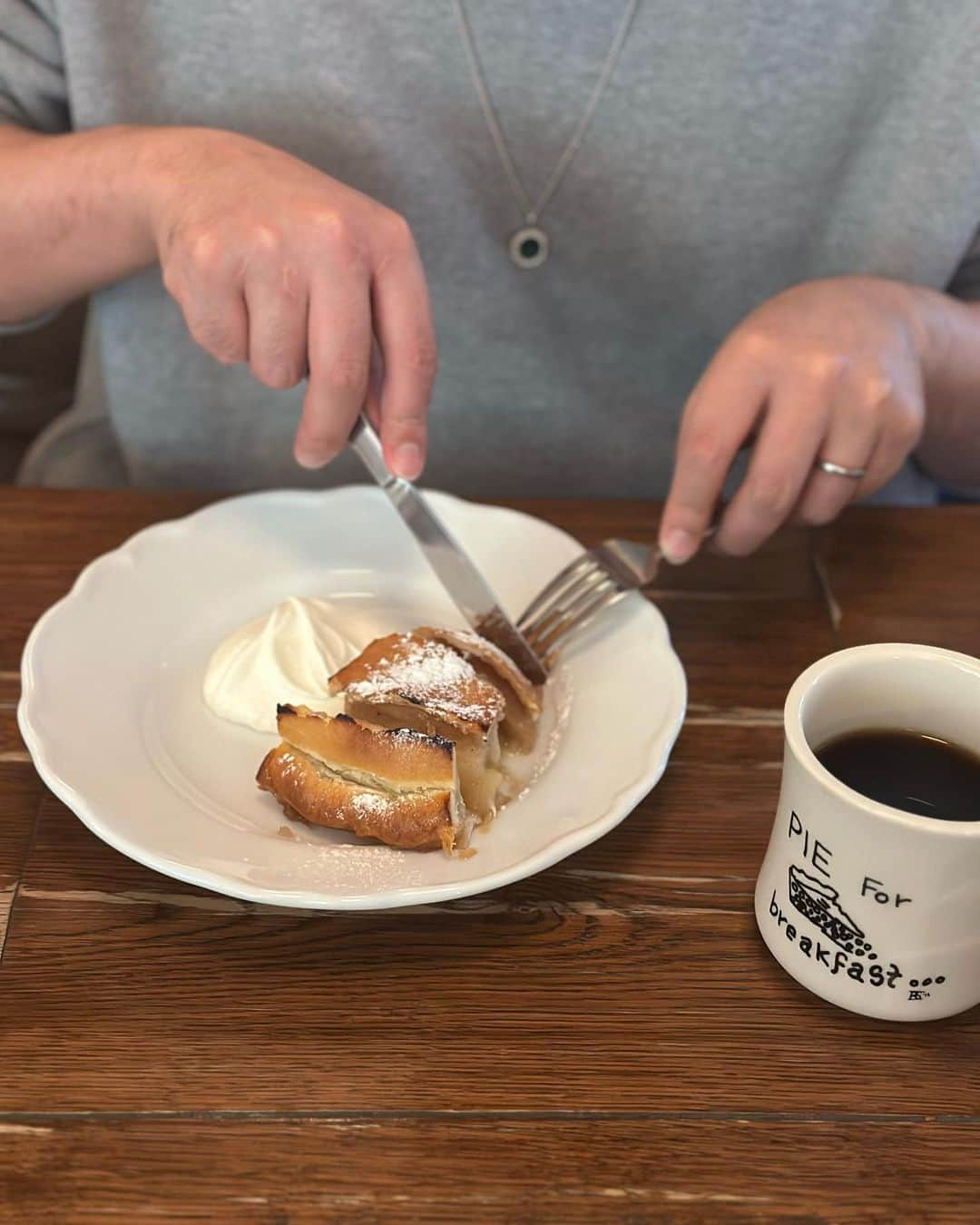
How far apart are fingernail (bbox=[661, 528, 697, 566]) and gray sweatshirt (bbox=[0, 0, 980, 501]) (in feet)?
1.38

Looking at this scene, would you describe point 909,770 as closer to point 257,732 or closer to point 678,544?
point 678,544

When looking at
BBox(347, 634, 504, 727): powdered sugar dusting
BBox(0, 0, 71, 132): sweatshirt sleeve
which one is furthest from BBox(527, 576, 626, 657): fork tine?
BBox(0, 0, 71, 132): sweatshirt sleeve

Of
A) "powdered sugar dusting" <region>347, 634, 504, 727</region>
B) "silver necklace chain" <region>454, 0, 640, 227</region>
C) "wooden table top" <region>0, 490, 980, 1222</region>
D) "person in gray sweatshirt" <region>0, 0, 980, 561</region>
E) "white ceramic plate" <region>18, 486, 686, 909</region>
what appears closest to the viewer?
"wooden table top" <region>0, 490, 980, 1222</region>

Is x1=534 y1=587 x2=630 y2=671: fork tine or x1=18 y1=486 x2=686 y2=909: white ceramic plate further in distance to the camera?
x1=534 y1=587 x2=630 y2=671: fork tine

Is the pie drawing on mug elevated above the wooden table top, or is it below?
above

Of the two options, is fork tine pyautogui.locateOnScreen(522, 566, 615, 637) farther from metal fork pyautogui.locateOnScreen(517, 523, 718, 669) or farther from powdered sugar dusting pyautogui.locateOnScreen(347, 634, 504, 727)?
powdered sugar dusting pyautogui.locateOnScreen(347, 634, 504, 727)

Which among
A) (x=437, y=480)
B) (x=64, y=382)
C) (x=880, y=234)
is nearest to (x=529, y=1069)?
(x=437, y=480)

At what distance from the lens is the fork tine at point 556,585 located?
100 centimetres

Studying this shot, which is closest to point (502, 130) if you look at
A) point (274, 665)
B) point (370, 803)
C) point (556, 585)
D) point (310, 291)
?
point (310, 291)

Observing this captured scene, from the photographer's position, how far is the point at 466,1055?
67 centimetres

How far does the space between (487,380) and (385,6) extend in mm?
415

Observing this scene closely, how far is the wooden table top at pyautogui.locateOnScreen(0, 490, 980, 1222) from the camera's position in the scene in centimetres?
60

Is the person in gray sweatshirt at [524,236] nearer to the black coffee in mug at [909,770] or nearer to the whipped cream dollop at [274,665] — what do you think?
the whipped cream dollop at [274,665]

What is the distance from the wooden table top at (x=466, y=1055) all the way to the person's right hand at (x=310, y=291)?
0.38m
